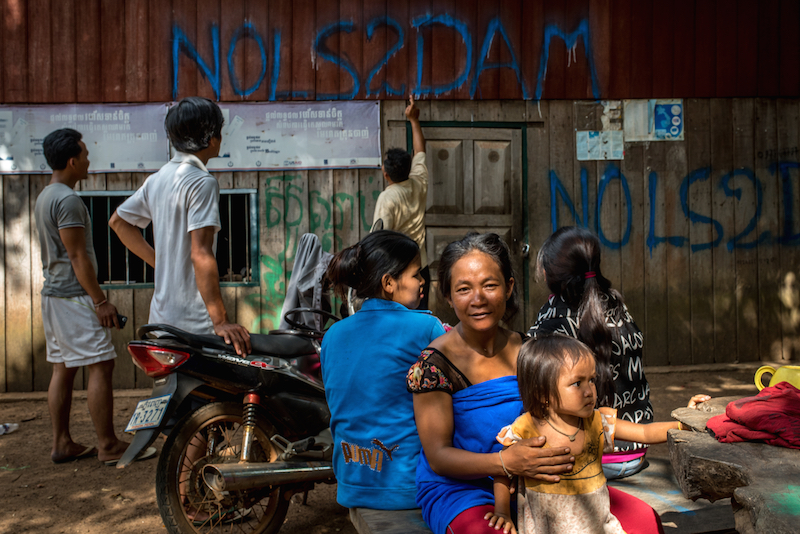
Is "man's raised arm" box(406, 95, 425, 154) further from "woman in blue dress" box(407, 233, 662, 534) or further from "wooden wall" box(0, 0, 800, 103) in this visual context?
"woman in blue dress" box(407, 233, 662, 534)

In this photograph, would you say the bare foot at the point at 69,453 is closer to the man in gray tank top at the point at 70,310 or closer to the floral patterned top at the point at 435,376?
the man in gray tank top at the point at 70,310

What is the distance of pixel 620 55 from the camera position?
6102 millimetres

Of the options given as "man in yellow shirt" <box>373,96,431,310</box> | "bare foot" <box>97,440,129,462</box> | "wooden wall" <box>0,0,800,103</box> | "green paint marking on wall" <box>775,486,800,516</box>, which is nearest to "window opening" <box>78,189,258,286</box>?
"wooden wall" <box>0,0,800,103</box>

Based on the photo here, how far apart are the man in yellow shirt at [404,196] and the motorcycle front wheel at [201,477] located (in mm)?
2372

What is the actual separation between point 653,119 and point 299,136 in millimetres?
3500

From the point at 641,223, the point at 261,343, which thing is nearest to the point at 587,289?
the point at 261,343

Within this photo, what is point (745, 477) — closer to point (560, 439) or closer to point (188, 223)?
point (560, 439)

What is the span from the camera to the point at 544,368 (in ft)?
5.46

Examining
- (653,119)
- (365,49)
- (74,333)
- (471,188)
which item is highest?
(365,49)

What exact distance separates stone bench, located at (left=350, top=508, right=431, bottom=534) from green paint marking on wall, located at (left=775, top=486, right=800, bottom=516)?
2.98 ft

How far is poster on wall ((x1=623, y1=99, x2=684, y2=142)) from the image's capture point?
20.1 ft

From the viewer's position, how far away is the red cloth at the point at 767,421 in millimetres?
1560

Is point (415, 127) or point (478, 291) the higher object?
point (415, 127)

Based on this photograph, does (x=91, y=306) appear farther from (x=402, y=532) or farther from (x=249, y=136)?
(x=402, y=532)
